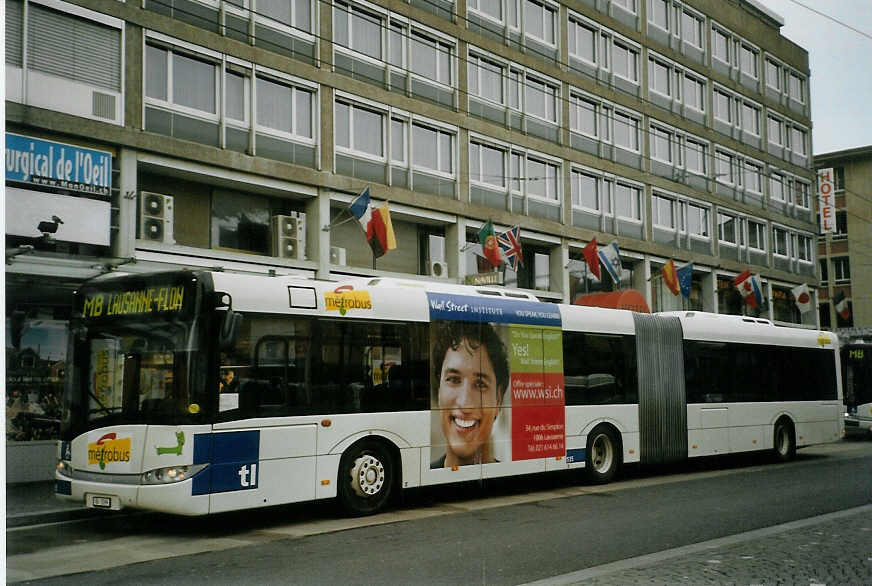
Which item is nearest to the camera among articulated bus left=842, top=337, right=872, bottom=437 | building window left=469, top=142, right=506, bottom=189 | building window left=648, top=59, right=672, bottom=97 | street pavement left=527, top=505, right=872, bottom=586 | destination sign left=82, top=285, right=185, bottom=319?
street pavement left=527, top=505, right=872, bottom=586

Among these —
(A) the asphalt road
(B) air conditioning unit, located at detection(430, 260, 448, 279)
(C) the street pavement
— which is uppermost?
(B) air conditioning unit, located at detection(430, 260, 448, 279)

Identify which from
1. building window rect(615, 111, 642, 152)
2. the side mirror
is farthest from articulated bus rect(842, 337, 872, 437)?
the side mirror

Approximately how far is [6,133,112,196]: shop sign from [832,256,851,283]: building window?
4688 centimetres

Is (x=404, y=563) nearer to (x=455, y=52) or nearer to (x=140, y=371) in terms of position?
(x=140, y=371)

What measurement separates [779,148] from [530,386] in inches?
1373

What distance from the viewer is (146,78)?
61.9 feet

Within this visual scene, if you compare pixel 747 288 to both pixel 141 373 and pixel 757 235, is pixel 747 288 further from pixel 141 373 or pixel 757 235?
pixel 141 373

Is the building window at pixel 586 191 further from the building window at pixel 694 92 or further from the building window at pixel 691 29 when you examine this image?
the building window at pixel 691 29

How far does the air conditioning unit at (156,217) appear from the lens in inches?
731

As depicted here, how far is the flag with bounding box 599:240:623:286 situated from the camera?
29.3 m

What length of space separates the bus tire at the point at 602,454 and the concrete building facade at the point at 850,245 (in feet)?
107

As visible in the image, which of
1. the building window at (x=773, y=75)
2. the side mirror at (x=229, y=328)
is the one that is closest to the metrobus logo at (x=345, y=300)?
the side mirror at (x=229, y=328)

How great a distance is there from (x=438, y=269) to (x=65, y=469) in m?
16.5

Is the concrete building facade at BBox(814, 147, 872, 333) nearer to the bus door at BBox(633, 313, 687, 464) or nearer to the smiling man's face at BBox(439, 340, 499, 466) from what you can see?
the bus door at BBox(633, 313, 687, 464)
